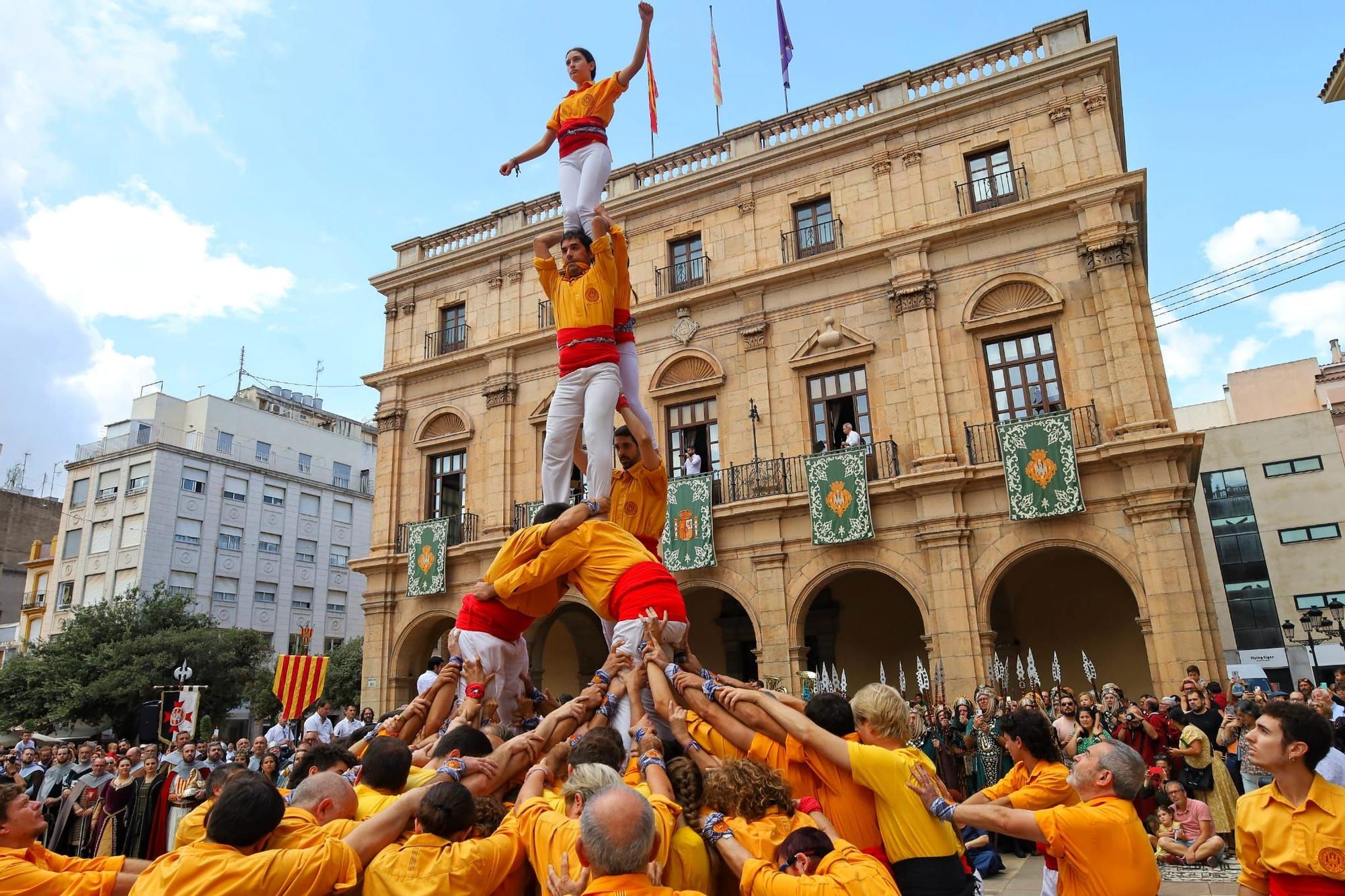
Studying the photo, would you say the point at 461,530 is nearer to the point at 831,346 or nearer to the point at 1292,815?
the point at 831,346

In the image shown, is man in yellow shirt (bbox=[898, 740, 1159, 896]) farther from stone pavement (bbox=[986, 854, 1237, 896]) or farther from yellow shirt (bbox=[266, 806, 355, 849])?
stone pavement (bbox=[986, 854, 1237, 896])

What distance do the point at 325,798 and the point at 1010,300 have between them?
Result: 54.5ft

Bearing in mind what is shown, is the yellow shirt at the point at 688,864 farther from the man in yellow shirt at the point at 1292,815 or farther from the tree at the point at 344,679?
the tree at the point at 344,679

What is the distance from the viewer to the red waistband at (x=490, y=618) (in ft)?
18.5

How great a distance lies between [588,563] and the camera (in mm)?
5465

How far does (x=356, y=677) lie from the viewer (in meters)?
33.2

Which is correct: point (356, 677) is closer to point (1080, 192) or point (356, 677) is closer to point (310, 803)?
point (1080, 192)

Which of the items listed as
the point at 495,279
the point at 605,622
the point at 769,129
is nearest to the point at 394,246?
the point at 495,279

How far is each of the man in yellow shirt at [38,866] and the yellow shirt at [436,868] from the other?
99 centimetres

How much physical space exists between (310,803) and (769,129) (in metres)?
19.6

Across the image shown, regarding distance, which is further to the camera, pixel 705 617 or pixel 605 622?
pixel 705 617

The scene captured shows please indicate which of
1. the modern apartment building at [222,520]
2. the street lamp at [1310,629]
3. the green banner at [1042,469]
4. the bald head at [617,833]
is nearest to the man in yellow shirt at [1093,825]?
the bald head at [617,833]

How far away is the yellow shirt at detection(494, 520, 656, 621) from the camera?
17.4 ft

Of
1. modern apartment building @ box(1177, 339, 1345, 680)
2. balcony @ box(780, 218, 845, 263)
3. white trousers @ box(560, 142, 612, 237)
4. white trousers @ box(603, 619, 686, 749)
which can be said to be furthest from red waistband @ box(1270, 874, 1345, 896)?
modern apartment building @ box(1177, 339, 1345, 680)
